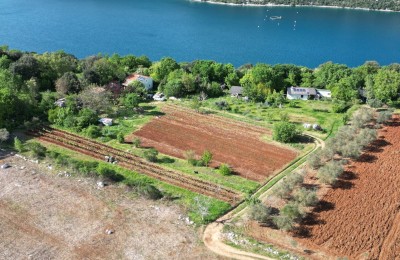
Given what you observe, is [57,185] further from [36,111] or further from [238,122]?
[238,122]

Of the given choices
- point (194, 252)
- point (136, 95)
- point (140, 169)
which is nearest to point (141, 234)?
point (194, 252)

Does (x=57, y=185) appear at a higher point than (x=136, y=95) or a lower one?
lower

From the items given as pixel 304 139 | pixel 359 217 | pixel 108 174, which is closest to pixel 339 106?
pixel 304 139

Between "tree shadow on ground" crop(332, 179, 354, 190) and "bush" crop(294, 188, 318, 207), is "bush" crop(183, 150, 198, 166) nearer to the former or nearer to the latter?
"bush" crop(294, 188, 318, 207)

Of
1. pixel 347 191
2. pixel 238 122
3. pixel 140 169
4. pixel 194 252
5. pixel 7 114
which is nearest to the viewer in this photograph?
pixel 194 252

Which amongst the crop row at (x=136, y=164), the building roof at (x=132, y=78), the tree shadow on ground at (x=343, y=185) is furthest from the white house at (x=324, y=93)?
the crop row at (x=136, y=164)

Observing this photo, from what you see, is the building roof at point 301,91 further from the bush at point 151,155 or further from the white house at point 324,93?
the bush at point 151,155

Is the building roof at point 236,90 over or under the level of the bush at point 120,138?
over
